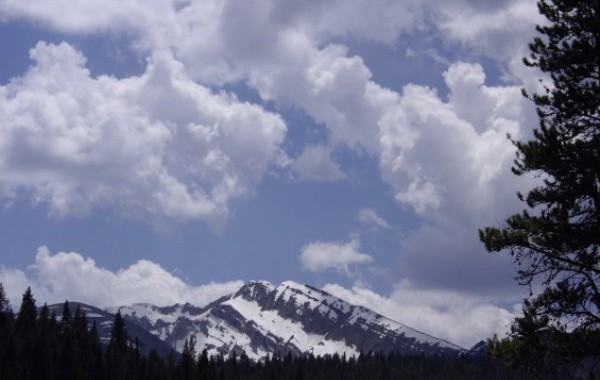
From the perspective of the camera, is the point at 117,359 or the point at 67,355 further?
the point at 117,359

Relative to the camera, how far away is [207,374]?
129 meters

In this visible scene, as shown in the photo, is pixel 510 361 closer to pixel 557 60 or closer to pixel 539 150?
pixel 539 150

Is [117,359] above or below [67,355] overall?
above

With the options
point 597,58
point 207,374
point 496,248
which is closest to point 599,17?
point 597,58

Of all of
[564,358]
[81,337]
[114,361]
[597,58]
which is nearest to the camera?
[564,358]

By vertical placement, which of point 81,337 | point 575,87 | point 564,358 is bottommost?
point 564,358

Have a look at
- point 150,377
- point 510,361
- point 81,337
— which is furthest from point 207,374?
point 510,361

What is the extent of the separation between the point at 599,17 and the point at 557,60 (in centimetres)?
202

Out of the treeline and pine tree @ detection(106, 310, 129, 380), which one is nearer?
the treeline

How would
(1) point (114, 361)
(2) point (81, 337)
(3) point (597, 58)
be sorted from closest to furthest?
(3) point (597, 58)
(1) point (114, 361)
(2) point (81, 337)

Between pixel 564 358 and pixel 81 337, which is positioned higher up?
pixel 81 337

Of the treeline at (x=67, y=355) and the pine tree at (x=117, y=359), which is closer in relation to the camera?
the treeline at (x=67, y=355)

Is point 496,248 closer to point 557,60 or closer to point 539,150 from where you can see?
point 539,150

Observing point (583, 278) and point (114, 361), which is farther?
point (114, 361)
